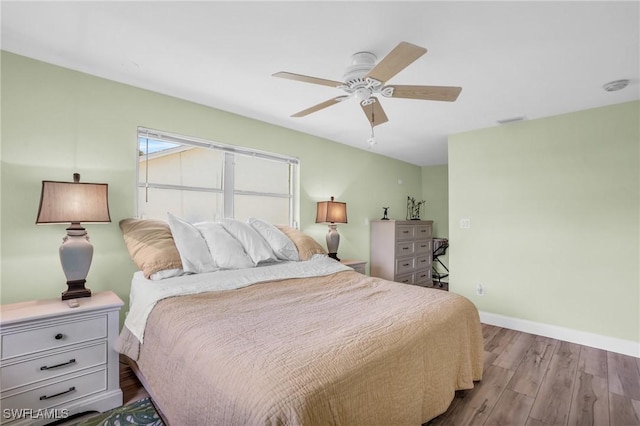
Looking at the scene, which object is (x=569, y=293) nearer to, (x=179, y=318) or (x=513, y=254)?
(x=513, y=254)

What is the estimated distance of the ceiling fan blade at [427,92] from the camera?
1.82 meters

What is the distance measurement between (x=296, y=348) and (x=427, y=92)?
66.9 inches

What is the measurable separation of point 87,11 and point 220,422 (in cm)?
213

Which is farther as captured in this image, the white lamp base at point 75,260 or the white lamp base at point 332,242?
the white lamp base at point 332,242

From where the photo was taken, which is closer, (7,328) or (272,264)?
(7,328)

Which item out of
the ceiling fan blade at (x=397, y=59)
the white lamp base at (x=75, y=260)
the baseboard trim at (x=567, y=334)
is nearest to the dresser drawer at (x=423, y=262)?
the baseboard trim at (x=567, y=334)

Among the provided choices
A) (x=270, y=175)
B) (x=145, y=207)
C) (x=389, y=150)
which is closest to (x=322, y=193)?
(x=270, y=175)

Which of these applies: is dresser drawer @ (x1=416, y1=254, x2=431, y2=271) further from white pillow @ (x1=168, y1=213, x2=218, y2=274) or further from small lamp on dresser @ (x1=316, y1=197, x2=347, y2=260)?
white pillow @ (x1=168, y1=213, x2=218, y2=274)

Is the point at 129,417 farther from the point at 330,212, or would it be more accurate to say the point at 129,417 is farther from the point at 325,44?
the point at 330,212

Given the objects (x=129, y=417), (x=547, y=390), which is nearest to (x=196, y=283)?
(x=129, y=417)

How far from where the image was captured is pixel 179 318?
1.44 metres

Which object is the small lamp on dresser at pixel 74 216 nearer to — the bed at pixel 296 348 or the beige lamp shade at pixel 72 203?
the beige lamp shade at pixel 72 203

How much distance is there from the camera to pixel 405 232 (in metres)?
4.53

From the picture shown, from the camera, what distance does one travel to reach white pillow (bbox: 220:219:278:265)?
98.9 inches
